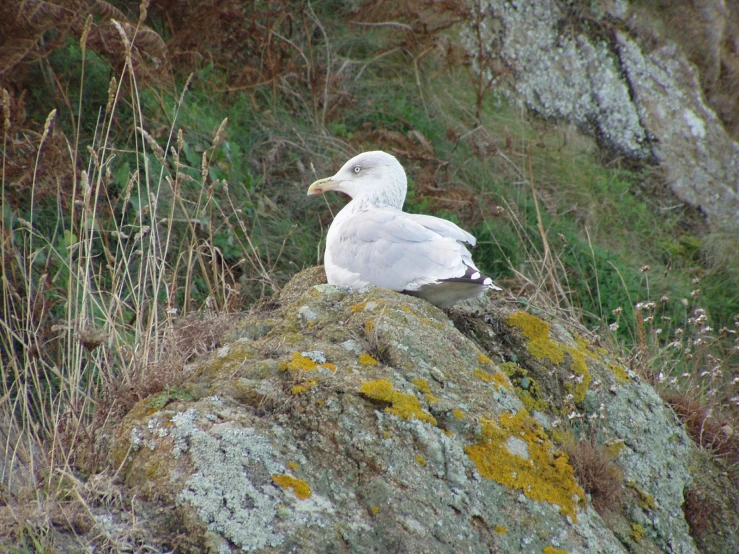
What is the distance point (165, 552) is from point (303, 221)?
3880 millimetres

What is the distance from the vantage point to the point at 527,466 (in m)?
2.44

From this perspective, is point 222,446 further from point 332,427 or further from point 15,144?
point 15,144

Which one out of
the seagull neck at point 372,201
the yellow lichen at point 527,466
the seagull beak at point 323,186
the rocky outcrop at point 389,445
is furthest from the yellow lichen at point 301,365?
the seagull beak at point 323,186

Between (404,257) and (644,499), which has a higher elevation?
(404,257)

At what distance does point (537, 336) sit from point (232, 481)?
1573mm

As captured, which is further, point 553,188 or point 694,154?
point 694,154

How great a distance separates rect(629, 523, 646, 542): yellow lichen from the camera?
2660mm

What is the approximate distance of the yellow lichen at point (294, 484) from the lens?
217cm

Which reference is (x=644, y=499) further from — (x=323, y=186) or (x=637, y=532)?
(x=323, y=186)

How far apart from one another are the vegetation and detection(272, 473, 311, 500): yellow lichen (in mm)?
1235

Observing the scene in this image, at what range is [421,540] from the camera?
7.06 ft

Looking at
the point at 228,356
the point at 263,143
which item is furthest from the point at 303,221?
the point at 228,356

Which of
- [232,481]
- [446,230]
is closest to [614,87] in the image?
[446,230]

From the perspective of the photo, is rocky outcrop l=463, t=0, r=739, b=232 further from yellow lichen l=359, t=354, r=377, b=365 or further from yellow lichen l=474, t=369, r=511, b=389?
Answer: yellow lichen l=359, t=354, r=377, b=365
